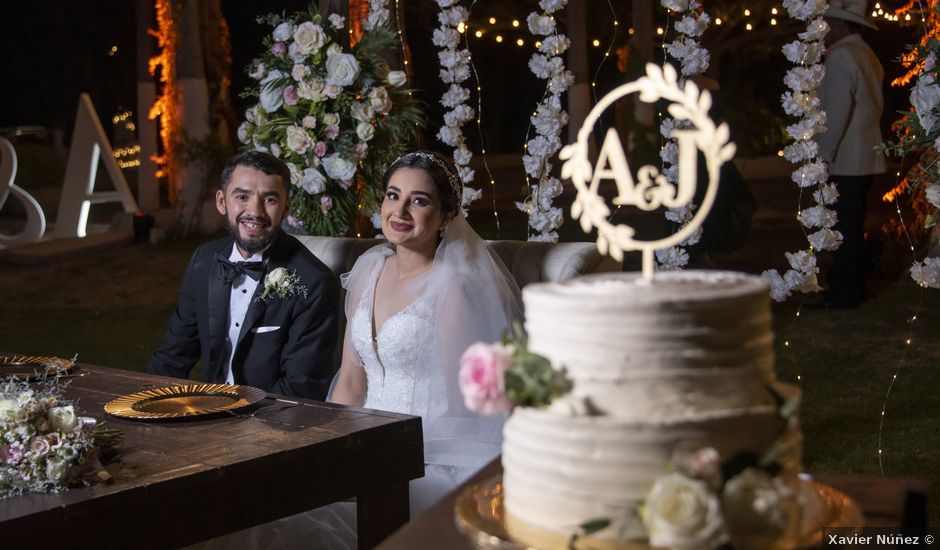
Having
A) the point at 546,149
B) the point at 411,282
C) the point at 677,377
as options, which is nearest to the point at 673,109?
the point at 677,377

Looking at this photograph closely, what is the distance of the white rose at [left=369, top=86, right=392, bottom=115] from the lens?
6777 mm

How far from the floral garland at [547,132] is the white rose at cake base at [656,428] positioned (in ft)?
17.5

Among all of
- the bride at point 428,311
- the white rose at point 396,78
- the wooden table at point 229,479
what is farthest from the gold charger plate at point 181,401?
the white rose at point 396,78

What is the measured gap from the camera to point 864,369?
8.19 meters

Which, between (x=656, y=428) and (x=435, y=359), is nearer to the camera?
(x=656, y=428)

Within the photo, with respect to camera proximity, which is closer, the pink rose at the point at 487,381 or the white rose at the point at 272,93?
the pink rose at the point at 487,381

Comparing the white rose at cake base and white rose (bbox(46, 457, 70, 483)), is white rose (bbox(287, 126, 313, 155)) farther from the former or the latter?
the white rose at cake base

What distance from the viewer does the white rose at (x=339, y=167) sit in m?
6.83

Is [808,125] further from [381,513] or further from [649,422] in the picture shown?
[649,422]

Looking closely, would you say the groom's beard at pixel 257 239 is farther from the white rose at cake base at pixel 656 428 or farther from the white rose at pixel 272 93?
the white rose at cake base at pixel 656 428

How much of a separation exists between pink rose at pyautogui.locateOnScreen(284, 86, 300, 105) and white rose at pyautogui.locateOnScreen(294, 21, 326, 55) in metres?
0.22

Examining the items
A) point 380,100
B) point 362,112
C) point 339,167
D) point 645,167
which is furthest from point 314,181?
point 645,167

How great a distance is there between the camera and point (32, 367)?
441 cm

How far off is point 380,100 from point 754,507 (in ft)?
16.5
